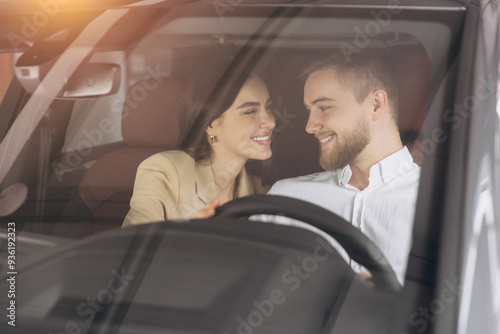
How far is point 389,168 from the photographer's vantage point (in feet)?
3.62

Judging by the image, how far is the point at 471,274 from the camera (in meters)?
1.01

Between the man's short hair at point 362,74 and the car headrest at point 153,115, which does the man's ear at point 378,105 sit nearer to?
the man's short hair at point 362,74

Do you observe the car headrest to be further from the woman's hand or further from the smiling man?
the smiling man

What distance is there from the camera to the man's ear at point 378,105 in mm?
1121

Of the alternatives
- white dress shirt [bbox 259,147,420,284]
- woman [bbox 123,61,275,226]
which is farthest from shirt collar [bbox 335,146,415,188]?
woman [bbox 123,61,275,226]

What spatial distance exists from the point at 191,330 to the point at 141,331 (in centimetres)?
9

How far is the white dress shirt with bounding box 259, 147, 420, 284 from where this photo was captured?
3.51 ft

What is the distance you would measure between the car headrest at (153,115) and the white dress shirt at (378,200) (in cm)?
29

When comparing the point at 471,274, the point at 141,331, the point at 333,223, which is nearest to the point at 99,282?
the point at 141,331

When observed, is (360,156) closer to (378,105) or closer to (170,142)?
(378,105)

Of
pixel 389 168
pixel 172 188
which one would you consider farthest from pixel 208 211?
pixel 389 168

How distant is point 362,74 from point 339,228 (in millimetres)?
310

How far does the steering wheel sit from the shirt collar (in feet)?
0.25

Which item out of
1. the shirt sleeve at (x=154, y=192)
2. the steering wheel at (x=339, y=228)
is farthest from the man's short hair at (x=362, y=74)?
the shirt sleeve at (x=154, y=192)
